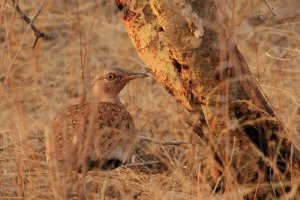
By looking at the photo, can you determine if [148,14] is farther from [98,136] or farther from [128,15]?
[98,136]

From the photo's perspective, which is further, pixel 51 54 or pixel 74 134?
pixel 51 54

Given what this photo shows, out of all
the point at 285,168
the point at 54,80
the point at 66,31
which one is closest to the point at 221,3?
the point at 285,168

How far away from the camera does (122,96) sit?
6348 mm

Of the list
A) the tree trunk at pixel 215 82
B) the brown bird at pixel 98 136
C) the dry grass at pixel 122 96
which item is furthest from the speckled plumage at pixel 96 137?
the tree trunk at pixel 215 82

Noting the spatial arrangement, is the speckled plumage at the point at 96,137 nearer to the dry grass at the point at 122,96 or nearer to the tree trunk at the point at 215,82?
the dry grass at the point at 122,96

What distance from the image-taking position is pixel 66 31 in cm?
756

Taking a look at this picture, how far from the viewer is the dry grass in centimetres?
430

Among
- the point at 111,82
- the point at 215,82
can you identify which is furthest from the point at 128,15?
the point at 111,82

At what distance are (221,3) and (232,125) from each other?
0.60 m

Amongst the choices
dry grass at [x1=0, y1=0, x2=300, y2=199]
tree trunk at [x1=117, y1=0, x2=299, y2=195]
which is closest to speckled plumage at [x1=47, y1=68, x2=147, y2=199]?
dry grass at [x1=0, y1=0, x2=300, y2=199]

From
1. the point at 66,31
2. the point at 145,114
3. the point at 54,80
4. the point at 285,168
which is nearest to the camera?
the point at 285,168

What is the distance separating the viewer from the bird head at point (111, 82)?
5203 mm

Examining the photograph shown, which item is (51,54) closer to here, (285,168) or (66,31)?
(66,31)

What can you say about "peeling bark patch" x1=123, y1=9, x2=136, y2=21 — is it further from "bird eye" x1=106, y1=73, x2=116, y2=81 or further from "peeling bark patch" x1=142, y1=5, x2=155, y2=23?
"bird eye" x1=106, y1=73, x2=116, y2=81
